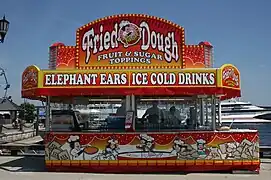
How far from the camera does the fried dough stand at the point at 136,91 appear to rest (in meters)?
10.7

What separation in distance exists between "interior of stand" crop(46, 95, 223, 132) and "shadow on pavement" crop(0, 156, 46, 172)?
141 centimetres

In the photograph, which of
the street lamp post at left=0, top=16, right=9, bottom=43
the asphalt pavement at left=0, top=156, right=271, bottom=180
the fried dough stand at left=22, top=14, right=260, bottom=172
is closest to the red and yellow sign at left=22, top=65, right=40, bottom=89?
the fried dough stand at left=22, top=14, right=260, bottom=172

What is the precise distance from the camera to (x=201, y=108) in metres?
13.1

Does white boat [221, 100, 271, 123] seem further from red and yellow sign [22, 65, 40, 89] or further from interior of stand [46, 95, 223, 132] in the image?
red and yellow sign [22, 65, 40, 89]

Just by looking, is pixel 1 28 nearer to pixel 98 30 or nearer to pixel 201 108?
pixel 98 30

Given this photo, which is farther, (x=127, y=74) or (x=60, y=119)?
(x=60, y=119)

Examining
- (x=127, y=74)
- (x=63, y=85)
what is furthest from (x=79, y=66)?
(x=127, y=74)

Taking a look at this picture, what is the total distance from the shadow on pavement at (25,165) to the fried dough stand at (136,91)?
0.88 metres

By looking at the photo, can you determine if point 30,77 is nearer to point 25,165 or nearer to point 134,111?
point 25,165

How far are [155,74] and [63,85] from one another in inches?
104

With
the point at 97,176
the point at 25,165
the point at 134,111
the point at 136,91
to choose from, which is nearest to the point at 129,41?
the point at 136,91

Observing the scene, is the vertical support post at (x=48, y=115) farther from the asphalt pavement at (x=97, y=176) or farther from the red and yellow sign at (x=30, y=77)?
the asphalt pavement at (x=97, y=176)

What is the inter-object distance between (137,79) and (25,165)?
16.0ft

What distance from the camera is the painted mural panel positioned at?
10789 millimetres
